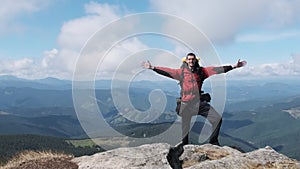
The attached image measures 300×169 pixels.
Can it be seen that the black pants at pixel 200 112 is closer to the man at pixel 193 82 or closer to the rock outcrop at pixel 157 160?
the man at pixel 193 82

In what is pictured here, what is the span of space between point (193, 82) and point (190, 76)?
30 centimetres

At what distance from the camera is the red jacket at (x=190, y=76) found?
47.5 feet

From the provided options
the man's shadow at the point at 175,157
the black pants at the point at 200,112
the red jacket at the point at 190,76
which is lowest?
the man's shadow at the point at 175,157

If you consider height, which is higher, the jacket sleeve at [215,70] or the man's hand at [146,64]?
the man's hand at [146,64]

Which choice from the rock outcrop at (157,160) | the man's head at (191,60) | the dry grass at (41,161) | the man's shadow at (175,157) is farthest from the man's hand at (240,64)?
the dry grass at (41,161)

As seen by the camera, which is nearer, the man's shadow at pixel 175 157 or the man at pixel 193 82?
the man's shadow at pixel 175 157

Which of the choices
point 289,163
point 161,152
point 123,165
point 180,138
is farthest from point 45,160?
point 289,163

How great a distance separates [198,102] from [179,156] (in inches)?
103

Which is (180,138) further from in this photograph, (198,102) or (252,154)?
(252,154)

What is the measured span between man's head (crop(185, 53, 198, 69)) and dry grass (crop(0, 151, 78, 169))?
6458 millimetres

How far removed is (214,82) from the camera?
14.1 m

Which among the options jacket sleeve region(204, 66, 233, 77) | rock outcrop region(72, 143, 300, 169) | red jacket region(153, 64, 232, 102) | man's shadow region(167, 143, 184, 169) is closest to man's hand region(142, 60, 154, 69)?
red jacket region(153, 64, 232, 102)

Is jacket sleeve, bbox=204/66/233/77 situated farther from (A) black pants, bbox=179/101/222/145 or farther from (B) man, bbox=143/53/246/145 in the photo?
(A) black pants, bbox=179/101/222/145

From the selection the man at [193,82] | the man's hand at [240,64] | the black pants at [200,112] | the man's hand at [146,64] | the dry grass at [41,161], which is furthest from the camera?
the man's hand at [240,64]
